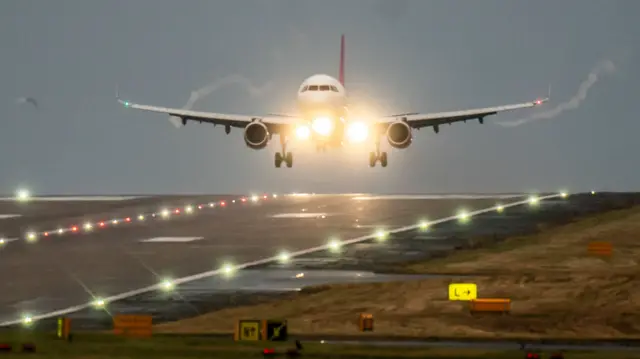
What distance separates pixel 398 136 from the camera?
81.6 meters

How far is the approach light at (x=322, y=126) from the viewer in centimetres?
7862

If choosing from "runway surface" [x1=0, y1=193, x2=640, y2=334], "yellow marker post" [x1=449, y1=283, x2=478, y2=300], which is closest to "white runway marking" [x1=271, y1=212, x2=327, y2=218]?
"runway surface" [x1=0, y1=193, x2=640, y2=334]

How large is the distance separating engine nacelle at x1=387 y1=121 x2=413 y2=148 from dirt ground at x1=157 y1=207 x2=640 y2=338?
36525 mm

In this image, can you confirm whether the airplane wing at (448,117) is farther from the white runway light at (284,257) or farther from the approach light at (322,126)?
the white runway light at (284,257)

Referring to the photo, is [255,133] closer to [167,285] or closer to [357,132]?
[357,132]

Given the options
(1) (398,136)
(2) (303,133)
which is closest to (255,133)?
(2) (303,133)

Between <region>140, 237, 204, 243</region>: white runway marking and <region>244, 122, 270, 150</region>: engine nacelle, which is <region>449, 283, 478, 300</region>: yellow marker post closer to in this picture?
<region>140, 237, 204, 243</region>: white runway marking

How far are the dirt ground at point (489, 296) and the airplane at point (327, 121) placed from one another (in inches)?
1364

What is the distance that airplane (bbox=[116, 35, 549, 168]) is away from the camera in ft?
259

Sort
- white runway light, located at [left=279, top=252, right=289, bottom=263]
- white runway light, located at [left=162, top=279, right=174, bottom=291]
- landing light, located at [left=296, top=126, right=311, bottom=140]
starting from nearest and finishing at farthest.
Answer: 1. white runway light, located at [left=162, top=279, right=174, bottom=291]
2. white runway light, located at [left=279, top=252, right=289, bottom=263]
3. landing light, located at [left=296, top=126, right=311, bottom=140]

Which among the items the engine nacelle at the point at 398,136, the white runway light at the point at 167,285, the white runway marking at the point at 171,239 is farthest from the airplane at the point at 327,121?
the white runway light at the point at 167,285

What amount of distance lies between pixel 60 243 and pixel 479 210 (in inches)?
1306

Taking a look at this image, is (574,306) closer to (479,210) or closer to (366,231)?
(366,231)

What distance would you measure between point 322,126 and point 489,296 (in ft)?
151
